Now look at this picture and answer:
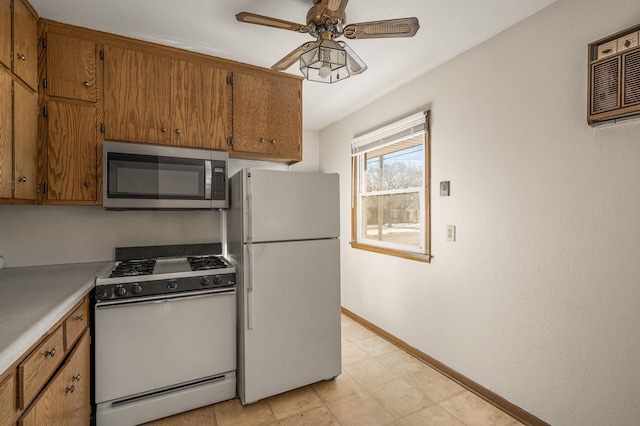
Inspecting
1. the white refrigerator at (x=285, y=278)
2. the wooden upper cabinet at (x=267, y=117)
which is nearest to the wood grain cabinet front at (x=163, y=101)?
the wooden upper cabinet at (x=267, y=117)

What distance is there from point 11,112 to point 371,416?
269 centimetres

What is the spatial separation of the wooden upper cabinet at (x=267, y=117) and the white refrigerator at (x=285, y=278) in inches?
15.7

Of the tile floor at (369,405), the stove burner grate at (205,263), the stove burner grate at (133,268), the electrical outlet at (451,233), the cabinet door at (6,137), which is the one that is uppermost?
the cabinet door at (6,137)

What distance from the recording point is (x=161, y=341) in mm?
1877

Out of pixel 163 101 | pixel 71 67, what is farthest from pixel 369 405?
pixel 71 67

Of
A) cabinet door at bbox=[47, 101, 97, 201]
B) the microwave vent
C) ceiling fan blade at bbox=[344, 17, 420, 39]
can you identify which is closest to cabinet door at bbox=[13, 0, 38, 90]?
cabinet door at bbox=[47, 101, 97, 201]

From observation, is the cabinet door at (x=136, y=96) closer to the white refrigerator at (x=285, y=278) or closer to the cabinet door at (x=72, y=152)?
the cabinet door at (x=72, y=152)

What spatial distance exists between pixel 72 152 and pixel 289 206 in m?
1.44

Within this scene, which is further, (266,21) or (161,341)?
(161,341)

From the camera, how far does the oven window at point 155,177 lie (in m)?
2.03

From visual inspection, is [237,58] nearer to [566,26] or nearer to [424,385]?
[566,26]

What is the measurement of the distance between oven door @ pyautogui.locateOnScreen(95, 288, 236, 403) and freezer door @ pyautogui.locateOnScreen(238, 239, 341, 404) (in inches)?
5.4

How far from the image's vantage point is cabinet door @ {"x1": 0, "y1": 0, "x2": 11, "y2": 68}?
151 centimetres

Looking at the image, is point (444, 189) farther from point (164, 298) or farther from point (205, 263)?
point (164, 298)
